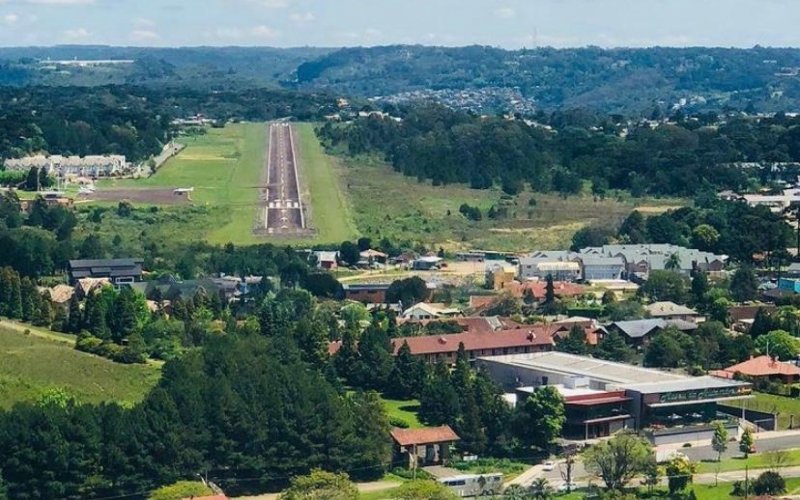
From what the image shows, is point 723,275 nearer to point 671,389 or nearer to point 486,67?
point 671,389

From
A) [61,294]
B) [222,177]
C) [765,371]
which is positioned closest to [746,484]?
[765,371]

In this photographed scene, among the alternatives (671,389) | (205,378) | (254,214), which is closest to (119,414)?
(205,378)

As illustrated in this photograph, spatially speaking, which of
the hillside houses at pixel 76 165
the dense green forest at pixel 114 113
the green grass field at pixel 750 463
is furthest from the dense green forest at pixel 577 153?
the green grass field at pixel 750 463

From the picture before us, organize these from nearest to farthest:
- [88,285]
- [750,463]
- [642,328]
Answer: [750,463] → [642,328] → [88,285]

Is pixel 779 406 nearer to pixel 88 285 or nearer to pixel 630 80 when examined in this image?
pixel 88 285

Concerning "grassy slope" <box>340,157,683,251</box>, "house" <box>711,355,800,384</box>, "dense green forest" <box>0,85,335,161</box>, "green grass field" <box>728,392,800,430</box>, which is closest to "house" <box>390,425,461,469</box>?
"green grass field" <box>728,392,800,430</box>

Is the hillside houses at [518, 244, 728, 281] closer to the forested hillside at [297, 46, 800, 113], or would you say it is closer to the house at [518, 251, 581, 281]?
the house at [518, 251, 581, 281]
